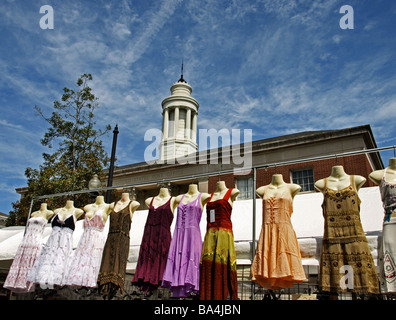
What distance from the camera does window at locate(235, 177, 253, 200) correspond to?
58.5ft

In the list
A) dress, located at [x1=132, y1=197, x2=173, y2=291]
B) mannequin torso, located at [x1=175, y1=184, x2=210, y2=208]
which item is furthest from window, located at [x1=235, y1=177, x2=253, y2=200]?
dress, located at [x1=132, y1=197, x2=173, y2=291]

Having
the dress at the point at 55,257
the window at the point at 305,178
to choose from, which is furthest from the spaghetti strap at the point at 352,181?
the window at the point at 305,178

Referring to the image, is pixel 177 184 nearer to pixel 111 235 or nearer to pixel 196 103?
pixel 196 103

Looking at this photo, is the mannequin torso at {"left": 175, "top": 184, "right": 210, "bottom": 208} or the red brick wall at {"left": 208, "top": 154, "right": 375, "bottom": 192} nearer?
the mannequin torso at {"left": 175, "top": 184, "right": 210, "bottom": 208}

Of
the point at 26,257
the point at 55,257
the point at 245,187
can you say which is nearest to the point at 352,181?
the point at 55,257

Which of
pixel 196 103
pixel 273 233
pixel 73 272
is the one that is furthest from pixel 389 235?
pixel 196 103

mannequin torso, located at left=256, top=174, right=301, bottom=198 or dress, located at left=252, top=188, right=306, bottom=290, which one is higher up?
mannequin torso, located at left=256, top=174, right=301, bottom=198

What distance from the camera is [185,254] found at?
17.7 ft

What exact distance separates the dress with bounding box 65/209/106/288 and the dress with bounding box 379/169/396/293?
417cm

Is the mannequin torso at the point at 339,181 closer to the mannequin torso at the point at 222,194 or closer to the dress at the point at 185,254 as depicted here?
the mannequin torso at the point at 222,194

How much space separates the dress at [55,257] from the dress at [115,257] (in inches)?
35.5

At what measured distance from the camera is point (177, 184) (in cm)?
2123

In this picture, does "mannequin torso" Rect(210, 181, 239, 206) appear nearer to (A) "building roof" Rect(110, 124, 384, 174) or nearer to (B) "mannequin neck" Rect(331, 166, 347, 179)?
(B) "mannequin neck" Rect(331, 166, 347, 179)
